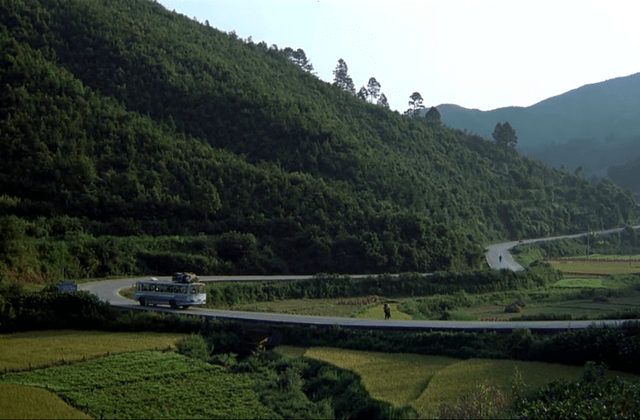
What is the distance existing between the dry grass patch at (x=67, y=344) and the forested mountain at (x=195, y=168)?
11817mm

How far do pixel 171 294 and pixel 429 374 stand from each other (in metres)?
16.7

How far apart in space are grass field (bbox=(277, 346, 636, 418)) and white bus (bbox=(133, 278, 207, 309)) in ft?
32.4

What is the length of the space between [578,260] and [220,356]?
201 feet

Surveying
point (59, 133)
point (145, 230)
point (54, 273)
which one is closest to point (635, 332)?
point (54, 273)

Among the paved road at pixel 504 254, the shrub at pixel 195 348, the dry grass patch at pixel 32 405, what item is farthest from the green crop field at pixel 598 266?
the dry grass patch at pixel 32 405

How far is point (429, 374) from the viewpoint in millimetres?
23844

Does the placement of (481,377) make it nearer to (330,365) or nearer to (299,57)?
(330,365)

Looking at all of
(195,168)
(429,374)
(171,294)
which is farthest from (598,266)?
(429,374)

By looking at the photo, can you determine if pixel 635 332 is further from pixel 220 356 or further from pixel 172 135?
pixel 172 135

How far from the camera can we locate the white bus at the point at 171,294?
1396 inches

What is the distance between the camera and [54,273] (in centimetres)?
4291

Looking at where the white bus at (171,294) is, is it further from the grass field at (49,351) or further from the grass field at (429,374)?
the grass field at (429,374)

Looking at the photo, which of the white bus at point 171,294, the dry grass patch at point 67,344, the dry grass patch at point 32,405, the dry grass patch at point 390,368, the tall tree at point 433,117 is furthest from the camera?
the tall tree at point 433,117

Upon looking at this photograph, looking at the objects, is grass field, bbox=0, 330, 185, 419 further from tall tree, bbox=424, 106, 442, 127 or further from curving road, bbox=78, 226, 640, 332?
tall tree, bbox=424, 106, 442, 127
